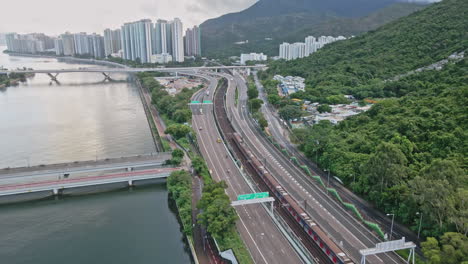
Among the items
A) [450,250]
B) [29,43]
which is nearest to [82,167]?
[450,250]

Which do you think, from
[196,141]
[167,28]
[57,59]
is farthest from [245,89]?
[57,59]

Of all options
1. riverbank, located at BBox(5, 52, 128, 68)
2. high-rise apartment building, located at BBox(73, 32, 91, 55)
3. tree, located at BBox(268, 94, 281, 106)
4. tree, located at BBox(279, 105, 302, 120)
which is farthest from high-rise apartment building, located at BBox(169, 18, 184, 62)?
tree, located at BBox(279, 105, 302, 120)

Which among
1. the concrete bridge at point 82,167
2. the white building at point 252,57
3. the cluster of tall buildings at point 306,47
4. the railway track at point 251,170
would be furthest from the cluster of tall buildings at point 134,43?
the concrete bridge at point 82,167

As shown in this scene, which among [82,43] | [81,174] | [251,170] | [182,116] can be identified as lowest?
[81,174]

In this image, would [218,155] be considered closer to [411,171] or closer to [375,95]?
[411,171]

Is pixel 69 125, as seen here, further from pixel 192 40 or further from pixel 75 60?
pixel 75 60

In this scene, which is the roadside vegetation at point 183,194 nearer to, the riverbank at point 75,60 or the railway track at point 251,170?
the railway track at point 251,170

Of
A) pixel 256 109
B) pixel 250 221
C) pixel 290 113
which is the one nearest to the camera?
pixel 250 221
